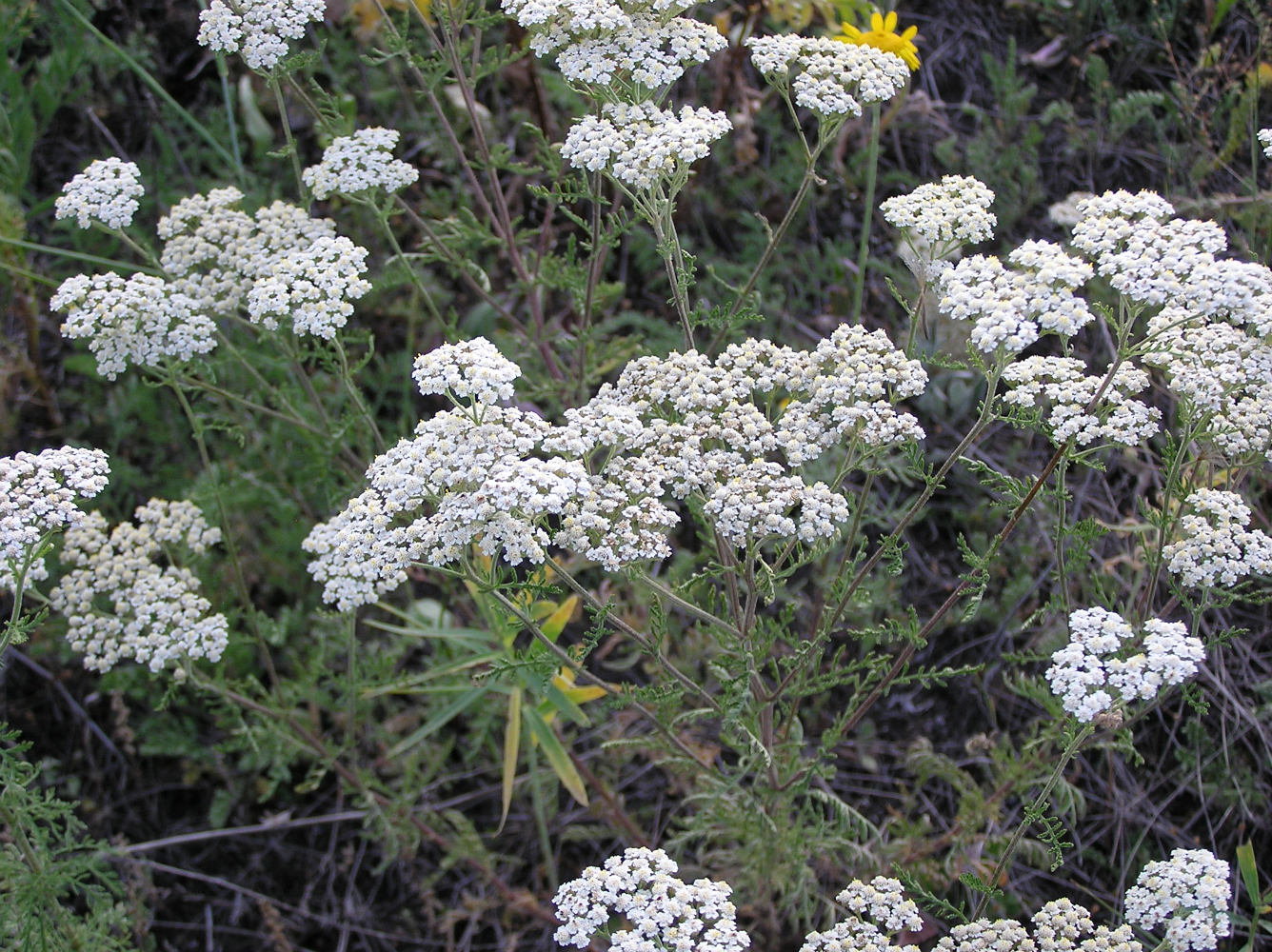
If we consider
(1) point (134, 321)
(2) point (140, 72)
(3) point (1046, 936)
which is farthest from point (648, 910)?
(2) point (140, 72)

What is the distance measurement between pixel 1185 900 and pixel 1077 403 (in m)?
1.43

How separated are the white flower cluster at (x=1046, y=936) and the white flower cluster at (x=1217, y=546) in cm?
105

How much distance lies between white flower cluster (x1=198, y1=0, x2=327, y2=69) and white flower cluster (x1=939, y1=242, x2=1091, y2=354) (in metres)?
2.39

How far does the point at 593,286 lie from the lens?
4.19 meters

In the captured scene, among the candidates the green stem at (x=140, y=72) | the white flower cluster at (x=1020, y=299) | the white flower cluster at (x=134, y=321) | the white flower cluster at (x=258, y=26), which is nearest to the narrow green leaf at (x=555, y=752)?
the white flower cluster at (x=134, y=321)

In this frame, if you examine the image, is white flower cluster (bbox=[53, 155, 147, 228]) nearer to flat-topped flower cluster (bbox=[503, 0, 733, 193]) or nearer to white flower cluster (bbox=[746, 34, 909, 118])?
flat-topped flower cluster (bbox=[503, 0, 733, 193])

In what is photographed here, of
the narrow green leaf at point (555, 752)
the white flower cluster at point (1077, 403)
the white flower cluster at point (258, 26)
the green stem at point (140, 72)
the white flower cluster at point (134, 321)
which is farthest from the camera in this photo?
the green stem at point (140, 72)

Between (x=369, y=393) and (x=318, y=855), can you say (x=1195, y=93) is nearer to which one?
(x=369, y=393)

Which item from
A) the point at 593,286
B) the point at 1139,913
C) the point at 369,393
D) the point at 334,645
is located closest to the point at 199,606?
the point at 334,645

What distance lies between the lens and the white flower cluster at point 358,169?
383 cm

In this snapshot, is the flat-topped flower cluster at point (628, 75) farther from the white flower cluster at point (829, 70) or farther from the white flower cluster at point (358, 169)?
the white flower cluster at point (358, 169)

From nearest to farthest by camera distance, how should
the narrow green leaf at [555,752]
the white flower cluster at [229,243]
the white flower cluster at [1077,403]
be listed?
the white flower cluster at [1077,403] < the white flower cluster at [229,243] < the narrow green leaf at [555,752]

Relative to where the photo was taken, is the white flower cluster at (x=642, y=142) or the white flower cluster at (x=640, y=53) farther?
the white flower cluster at (x=640, y=53)

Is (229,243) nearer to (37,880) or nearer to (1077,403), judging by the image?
(37,880)
